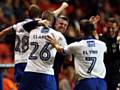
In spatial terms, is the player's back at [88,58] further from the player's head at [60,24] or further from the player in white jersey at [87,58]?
the player's head at [60,24]

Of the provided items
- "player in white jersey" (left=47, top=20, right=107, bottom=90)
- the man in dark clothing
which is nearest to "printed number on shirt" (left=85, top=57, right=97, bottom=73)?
"player in white jersey" (left=47, top=20, right=107, bottom=90)

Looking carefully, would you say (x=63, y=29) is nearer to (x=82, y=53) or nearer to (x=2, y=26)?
(x=82, y=53)

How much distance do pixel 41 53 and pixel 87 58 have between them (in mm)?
822

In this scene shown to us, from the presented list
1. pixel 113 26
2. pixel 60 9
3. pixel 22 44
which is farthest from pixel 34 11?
pixel 113 26

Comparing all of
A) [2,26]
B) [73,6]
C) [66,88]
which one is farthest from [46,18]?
[73,6]

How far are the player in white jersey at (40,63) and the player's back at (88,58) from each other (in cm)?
47

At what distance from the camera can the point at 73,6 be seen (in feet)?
69.5

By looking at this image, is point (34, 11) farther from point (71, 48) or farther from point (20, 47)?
point (71, 48)

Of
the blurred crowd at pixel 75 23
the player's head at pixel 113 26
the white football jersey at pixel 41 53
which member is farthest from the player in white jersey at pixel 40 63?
the player's head at pixel 113 26

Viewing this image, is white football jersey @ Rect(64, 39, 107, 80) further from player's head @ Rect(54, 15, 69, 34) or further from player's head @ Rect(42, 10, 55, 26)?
player's head @ Rect(54, 15, 69, 34)

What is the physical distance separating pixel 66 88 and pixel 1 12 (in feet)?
12.9

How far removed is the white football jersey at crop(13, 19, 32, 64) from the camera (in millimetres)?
12336

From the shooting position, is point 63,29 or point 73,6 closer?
point 63,29

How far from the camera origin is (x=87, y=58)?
11.7m
